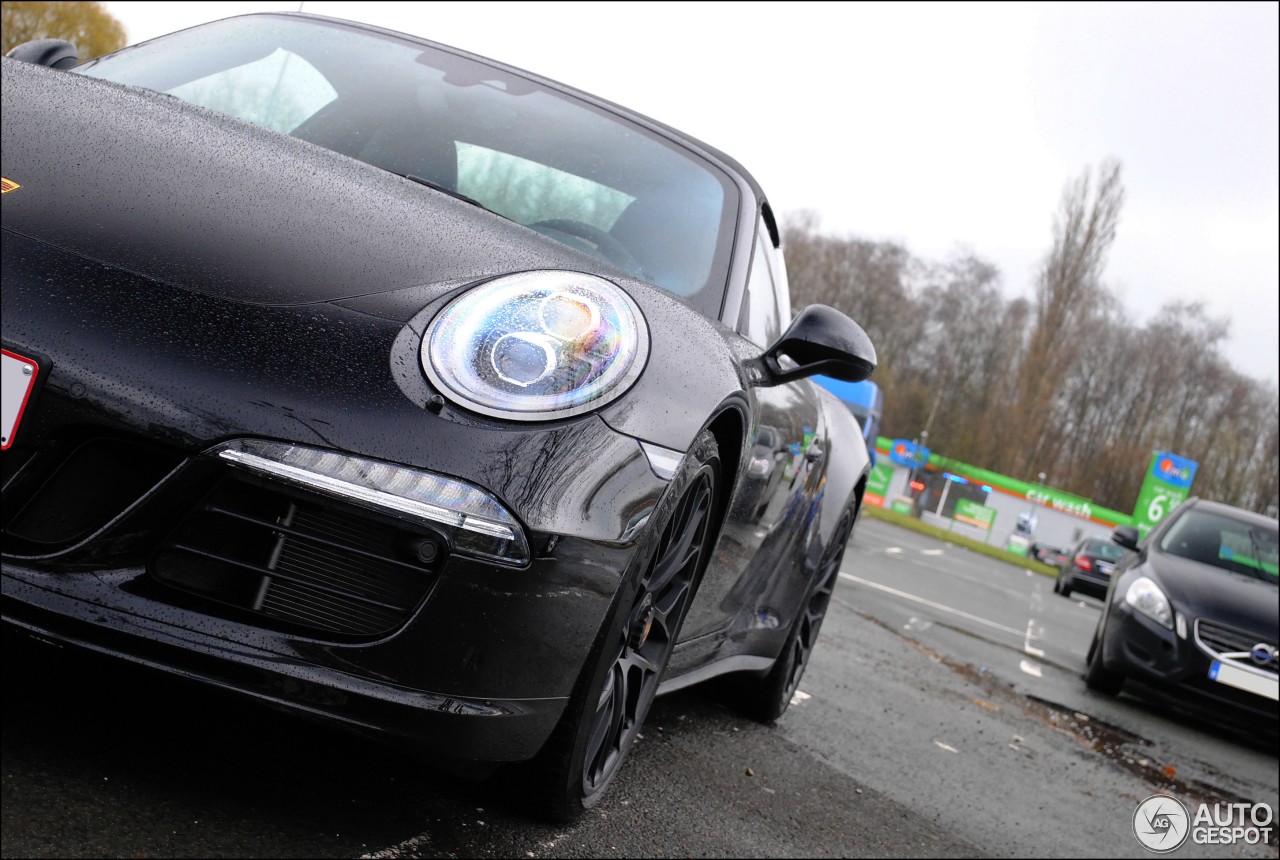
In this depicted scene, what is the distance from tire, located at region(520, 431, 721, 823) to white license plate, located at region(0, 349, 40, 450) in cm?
86

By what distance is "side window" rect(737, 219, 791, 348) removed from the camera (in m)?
2.94

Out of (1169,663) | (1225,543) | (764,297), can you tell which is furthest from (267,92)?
(1225,543)

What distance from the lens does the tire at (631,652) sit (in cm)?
204

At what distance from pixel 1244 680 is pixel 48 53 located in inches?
244

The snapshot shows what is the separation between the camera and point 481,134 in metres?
2.91

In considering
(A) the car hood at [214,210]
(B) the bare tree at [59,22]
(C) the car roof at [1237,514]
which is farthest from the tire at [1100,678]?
(B) the bare tree at [59,22]

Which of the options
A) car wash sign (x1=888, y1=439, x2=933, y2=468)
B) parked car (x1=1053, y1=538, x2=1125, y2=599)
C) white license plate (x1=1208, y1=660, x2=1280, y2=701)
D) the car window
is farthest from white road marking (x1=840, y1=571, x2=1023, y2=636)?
car wash sign (x1=888, y1=439, x2=933, y2=468)

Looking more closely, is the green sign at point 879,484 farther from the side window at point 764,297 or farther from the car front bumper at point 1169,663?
the side window at point 764,297

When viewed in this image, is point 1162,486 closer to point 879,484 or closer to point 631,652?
point 879,484

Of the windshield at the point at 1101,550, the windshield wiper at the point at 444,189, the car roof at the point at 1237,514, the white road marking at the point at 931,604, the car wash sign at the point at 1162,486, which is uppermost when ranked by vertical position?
the car wash sign at the point at 1162,486

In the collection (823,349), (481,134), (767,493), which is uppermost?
(481,134)

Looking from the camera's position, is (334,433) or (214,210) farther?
(214,210)

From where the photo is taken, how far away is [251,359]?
168 centimetres

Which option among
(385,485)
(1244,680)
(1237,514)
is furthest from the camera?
(1237,514)
